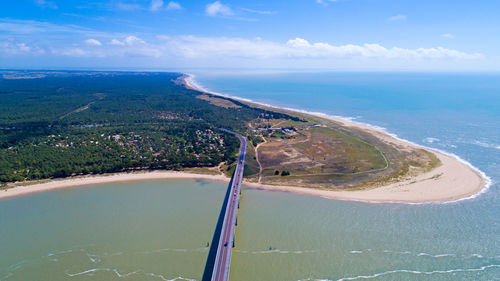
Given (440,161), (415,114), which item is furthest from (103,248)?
(415,114)

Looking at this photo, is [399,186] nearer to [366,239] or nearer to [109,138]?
[366,239]

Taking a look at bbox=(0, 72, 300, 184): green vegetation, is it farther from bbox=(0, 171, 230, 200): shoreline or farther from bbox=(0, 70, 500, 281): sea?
bbox=(0, 70, 500, 281): sea

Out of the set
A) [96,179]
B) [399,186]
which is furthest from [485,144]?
[96,179]

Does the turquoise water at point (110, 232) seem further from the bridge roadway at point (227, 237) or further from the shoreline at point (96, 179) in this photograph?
the bridge roadway at point (227, 237)

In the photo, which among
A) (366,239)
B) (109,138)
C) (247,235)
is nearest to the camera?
(366,239)

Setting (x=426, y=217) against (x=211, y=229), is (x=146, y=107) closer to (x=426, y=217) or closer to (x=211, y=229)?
(x=211, y=229)

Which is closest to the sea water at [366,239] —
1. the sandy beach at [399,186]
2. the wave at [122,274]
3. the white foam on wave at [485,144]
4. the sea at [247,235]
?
the sea at [247,235]
